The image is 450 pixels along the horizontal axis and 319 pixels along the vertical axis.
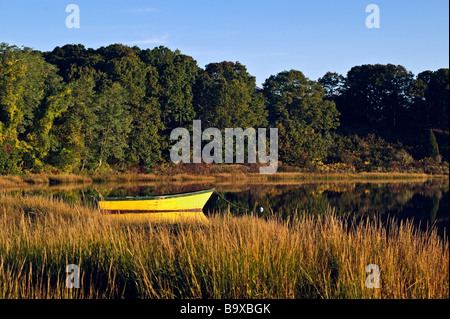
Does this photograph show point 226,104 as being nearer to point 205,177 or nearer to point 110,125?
point 205,177

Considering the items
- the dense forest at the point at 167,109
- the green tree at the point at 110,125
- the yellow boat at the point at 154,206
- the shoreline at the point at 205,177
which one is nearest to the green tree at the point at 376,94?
the dense forest at the point at 167,109

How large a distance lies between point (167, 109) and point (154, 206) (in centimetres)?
2955

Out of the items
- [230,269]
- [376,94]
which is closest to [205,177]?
[376,94]

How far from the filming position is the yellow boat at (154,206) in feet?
52.7

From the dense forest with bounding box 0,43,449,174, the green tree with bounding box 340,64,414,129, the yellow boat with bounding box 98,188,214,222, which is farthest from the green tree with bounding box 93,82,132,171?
the green tree with bounding box 340,64,414,129

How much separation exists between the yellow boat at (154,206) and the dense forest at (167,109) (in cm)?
1078

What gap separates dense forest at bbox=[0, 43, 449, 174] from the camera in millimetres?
32312

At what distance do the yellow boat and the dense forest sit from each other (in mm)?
10783

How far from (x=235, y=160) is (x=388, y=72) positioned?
23.6 m

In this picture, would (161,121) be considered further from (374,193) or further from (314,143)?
(374,193)

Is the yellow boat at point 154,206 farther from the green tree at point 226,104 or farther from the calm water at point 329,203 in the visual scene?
the green tree at point 226,104

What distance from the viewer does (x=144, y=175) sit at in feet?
129

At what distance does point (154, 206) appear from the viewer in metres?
17.3

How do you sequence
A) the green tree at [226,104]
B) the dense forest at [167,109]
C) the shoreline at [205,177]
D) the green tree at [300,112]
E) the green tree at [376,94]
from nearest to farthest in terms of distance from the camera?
the dense forest at [167,109] → the shoreline at [205,177] → the green tree at [226,104] → the green tree at [300,112] → the green tree at [376,94]
